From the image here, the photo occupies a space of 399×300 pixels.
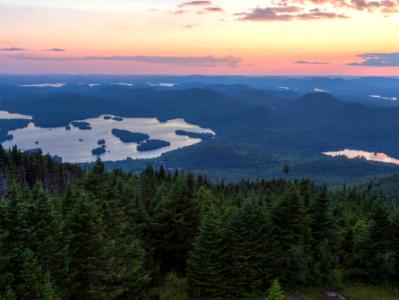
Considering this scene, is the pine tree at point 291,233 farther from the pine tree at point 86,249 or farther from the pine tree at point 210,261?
the pine tree at point 86,249

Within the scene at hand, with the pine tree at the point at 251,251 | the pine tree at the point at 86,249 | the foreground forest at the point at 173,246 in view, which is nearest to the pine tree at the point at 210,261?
the foreground forest at the point at 173,246

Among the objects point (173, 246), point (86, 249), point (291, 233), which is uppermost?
point (86, 249)

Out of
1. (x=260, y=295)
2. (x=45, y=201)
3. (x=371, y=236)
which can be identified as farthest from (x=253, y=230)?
(x=45, y=201)

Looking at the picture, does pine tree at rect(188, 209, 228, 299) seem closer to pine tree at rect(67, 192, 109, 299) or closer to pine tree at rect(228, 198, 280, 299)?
pine tree at rect(228, 198, 280, 299)

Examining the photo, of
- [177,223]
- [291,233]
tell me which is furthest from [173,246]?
[291,233]

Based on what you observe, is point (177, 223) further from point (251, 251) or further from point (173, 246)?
point (251, 251)

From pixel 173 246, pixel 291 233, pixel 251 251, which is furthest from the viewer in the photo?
pixel 173 246

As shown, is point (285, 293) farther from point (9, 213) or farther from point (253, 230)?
point (9, 213)

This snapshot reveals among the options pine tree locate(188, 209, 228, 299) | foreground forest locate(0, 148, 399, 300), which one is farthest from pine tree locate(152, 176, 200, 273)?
pine tree locate(188, 209, 228, 299)

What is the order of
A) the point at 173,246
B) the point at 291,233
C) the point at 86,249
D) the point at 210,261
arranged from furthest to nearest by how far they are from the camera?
the point at 173,246
the point at 291,233
the point at 210,261
the point at 86,249
